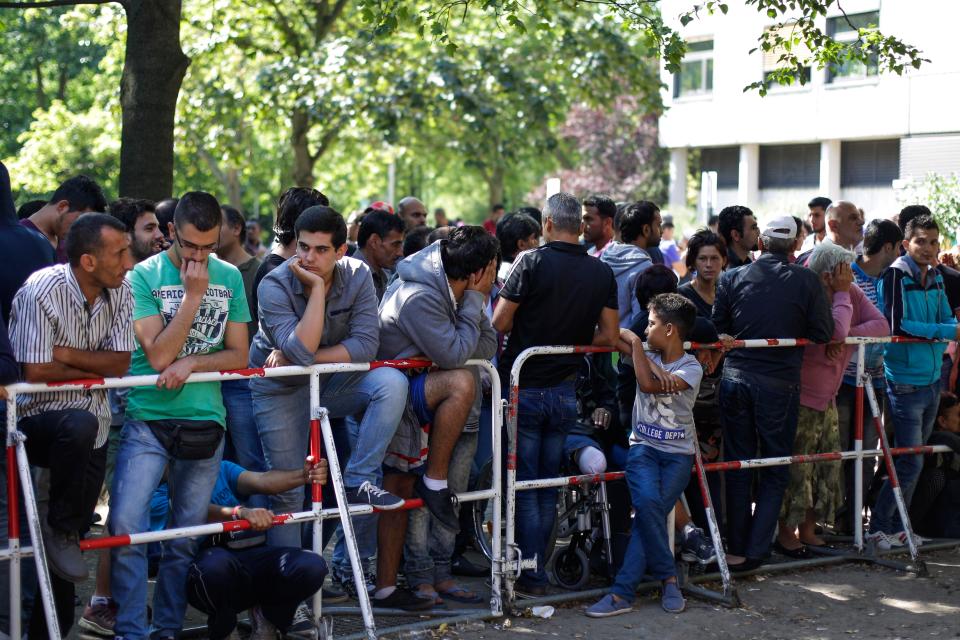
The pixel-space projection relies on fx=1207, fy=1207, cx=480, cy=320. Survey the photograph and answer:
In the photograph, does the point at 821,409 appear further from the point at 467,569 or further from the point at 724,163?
the point at 724,163

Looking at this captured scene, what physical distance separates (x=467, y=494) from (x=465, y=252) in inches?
50.9

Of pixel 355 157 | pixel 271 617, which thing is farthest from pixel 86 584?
pixel 355 157

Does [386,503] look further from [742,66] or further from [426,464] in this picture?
[742,66]

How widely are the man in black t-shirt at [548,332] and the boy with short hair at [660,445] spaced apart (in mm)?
304

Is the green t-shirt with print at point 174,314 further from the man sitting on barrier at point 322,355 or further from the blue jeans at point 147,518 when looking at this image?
the man sitting on barrier at point 322,355

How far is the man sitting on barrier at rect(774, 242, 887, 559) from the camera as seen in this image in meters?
7.77

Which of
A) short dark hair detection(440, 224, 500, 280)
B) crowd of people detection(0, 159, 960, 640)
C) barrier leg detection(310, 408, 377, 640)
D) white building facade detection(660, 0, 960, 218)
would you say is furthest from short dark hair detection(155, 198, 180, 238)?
white building facade detection(660, 0, 960, 218)

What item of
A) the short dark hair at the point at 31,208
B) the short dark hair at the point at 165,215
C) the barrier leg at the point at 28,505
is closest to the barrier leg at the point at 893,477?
the short dark hair at the point at 165,215

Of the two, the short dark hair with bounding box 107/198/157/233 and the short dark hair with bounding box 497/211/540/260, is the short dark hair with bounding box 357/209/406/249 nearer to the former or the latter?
the short dark hair with bounding box 497/211/540/260

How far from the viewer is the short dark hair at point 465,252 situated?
20.6 feet

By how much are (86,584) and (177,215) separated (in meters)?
2.70

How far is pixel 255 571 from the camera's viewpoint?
5.53 meters

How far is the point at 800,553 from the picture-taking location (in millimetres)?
7887

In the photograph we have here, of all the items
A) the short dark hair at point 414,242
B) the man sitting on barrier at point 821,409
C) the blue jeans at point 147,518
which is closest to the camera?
the blue jeans at point 147,518
